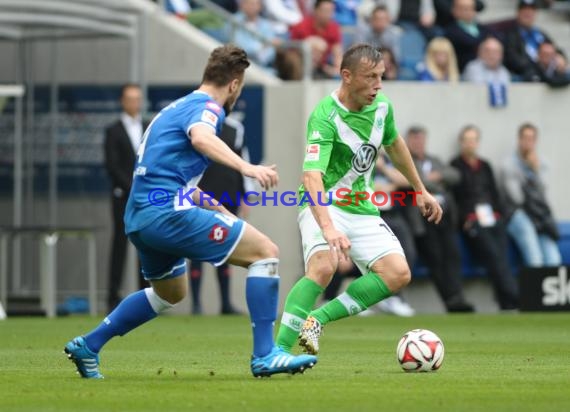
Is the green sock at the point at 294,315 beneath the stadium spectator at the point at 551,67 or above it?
beneath

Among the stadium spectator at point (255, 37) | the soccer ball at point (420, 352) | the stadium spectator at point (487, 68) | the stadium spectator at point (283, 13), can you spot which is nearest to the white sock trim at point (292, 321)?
the soccer ball at point (420, 352)

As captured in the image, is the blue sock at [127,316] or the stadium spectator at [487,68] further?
the stadium spectator at [487,68]

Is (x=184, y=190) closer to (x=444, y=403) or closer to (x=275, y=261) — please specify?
(x=275, y=261)

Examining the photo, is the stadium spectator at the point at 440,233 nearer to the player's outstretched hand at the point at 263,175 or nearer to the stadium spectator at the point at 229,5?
the stadium spectator at the point at 229,5

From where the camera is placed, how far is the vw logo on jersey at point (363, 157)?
10484mm

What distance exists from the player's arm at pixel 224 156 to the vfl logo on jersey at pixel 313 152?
1.47 m

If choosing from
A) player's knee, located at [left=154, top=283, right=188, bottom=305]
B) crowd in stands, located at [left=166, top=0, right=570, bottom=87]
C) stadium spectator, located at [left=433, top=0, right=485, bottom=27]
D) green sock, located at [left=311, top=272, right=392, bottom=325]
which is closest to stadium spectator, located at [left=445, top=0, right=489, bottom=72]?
crowd in stands, located at [left=166, top=0, right=570, bottom=87]

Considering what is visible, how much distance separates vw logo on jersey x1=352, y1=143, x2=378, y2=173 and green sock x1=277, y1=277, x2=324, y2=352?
985 mm

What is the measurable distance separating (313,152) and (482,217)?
10.3m

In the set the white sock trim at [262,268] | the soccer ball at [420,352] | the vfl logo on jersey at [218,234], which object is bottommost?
the soccer ball at [420,352]

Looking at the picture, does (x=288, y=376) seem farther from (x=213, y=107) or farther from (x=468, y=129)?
(x=468, y=129)

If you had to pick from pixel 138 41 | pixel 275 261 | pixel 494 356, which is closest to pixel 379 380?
pixel 275 261

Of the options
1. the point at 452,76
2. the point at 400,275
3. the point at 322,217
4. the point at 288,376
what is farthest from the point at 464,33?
the point at 288,376

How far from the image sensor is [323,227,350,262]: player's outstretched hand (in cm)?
923
